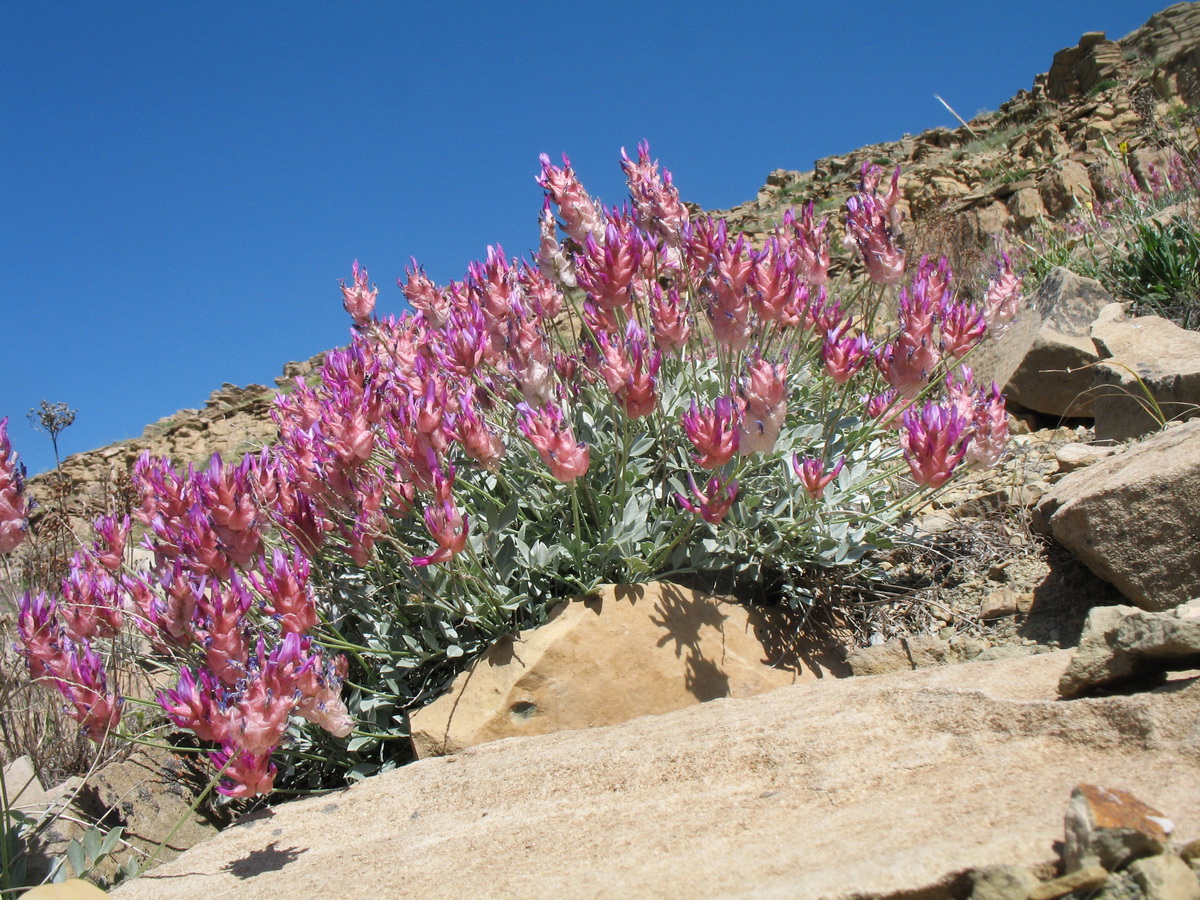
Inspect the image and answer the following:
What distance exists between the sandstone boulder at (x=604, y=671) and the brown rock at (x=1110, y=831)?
187 cm

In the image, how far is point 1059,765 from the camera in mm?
1469

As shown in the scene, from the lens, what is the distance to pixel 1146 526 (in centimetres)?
265

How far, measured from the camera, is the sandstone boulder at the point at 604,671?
2.87 metres

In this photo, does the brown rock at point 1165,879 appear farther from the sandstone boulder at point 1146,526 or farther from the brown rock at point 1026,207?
the brown rock at point 1026,207

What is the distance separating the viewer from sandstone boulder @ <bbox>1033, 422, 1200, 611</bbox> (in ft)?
8.45

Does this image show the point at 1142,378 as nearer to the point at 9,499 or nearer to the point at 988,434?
the point at 988,434

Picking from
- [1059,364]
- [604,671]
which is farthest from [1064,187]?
[604,671]

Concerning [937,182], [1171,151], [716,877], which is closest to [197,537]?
[716,877]

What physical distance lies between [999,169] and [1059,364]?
12.4 m

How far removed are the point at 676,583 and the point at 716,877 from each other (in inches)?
73.4

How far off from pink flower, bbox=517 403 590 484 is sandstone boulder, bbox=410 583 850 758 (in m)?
0.67

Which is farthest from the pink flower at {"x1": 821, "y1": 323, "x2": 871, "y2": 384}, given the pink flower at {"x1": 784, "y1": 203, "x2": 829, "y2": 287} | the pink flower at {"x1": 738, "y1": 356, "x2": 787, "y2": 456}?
the pink flower at {"x1": 738, "y1": 356, "x2": 787, "y2": 456}

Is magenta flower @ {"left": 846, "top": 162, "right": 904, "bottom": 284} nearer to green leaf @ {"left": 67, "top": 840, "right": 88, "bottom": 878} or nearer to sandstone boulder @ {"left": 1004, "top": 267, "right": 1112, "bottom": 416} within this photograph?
sandstone boulder @ {"left": 1004, "top": 267, "right": 1112, "bottom": 416}

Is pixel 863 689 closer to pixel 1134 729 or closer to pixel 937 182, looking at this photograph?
pixel 1134 729
